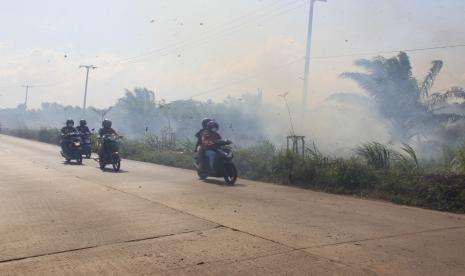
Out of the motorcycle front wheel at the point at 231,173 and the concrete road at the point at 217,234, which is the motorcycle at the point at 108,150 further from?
the concrete road at the point at 217,234

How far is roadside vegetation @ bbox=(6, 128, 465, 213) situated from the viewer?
9438mm

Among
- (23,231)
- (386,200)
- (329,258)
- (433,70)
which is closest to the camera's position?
(329,258)

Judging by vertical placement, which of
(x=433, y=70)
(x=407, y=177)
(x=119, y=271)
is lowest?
(x=119, y=271)

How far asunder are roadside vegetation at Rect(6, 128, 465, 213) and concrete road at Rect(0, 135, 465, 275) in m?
0.73

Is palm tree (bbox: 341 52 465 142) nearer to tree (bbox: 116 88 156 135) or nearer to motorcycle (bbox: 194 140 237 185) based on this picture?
motorcycle (bbox: 194 140 237 185)

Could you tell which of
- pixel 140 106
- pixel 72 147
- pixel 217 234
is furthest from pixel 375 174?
pixel 140 106

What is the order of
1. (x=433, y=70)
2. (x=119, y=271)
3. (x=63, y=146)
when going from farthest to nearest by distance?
(x=433, y=70), (x=63, y=146), (x=119, y=271)

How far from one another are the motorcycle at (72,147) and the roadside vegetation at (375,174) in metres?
6.61

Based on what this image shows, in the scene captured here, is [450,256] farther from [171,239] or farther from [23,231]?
[23,231]

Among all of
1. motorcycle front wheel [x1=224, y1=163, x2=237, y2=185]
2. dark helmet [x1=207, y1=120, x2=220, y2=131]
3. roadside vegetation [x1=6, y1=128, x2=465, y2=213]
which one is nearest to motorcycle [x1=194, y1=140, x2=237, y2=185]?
motorcycle front wheel [x1=224, y1=163, x2=237, y2=185]

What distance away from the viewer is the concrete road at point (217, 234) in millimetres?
5020

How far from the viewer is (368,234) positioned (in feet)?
21.3

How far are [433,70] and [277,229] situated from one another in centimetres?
2028

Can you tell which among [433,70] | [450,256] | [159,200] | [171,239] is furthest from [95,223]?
[433,70]
